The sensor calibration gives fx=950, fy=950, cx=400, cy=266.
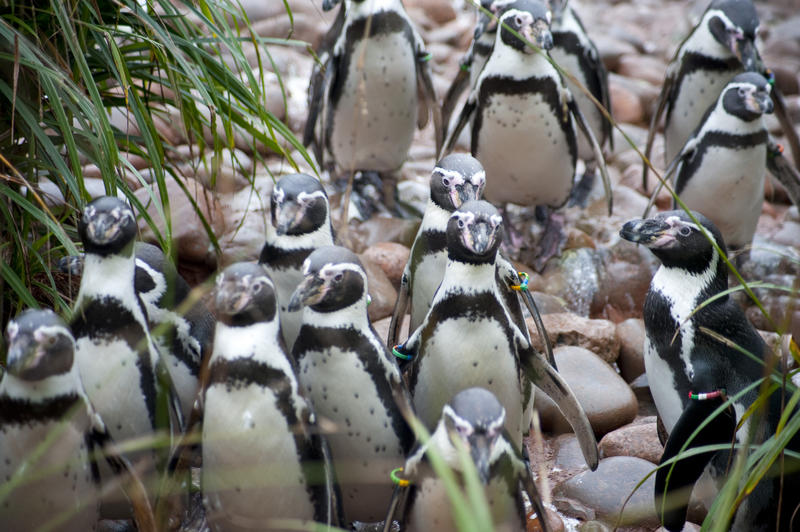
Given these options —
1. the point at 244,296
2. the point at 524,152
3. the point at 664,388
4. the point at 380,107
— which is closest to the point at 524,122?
the point at 524,152

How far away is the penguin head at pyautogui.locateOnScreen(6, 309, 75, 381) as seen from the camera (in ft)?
7.08

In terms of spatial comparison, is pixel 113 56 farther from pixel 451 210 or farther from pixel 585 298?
pixel 585 298

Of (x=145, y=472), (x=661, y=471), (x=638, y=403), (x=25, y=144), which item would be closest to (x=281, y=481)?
(x=145, y=472)

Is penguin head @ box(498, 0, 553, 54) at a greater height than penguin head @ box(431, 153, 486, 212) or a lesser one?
greater

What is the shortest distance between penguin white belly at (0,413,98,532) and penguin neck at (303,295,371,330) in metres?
0.66

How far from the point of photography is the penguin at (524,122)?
412 centimetres

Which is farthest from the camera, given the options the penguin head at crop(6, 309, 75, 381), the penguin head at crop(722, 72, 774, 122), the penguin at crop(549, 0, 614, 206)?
the penguin at crop(549, 0, 614, 206)

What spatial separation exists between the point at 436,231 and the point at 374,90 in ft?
5.20

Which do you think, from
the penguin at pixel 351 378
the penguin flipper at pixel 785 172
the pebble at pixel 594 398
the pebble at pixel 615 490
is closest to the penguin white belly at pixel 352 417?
the penguin at pixel 351 378

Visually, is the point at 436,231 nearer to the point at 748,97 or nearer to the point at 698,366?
the point at 698,366

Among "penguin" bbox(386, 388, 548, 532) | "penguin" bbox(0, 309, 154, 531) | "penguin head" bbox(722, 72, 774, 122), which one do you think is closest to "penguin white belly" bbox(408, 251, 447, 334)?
"penguin" bbox(386, 388, 548, 532)

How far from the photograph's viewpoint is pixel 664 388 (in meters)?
2.99

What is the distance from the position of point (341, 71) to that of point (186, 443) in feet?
8.76

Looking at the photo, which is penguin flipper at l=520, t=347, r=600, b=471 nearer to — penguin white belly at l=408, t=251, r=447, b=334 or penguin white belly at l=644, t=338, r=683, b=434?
penguin white belly at l=644, t=338, r=683, b=434
